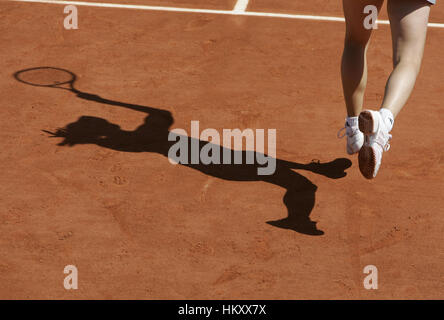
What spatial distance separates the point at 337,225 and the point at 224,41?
2890 millimetres

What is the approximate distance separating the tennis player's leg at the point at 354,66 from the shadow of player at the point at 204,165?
0.37 meters

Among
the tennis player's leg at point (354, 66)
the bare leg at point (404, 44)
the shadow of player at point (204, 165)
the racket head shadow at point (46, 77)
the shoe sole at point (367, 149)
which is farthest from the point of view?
the racket head shadow at point (46, 77)

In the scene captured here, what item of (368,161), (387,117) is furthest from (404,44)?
(368,161)

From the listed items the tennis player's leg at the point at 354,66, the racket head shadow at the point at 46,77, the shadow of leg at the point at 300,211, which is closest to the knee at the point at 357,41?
the tennis player's leg at the point at 354,66

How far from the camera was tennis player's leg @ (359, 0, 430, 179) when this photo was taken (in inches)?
147

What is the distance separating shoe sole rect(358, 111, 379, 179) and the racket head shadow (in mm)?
2830

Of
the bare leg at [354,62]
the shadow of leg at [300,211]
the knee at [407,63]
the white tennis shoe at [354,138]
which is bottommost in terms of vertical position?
the shadow of leg at [300,211]

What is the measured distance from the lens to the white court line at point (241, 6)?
7324mm

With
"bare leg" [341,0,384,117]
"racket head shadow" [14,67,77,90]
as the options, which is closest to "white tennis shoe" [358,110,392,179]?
"bare leg" [341,0,384,117]

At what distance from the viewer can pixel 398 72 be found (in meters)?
3.85

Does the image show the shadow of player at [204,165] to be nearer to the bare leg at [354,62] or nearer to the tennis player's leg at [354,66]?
the tennis player's leg at [354,66]

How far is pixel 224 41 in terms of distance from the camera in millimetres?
6598

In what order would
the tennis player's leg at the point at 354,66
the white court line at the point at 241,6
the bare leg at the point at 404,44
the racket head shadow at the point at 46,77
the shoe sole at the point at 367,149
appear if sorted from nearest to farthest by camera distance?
1. the shoe sole at the point at 367,149
2. the bare leg at the point at 404,44
3. the tennis player's leg at the point at 354,66
4. the racket head shadow at the point at 46,77
5. the white court line at the point at 241,6

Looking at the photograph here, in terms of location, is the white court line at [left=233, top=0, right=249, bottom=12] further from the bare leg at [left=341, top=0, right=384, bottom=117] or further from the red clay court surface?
the bare leg at [left=341, top=0, right=384, bottom=117]
